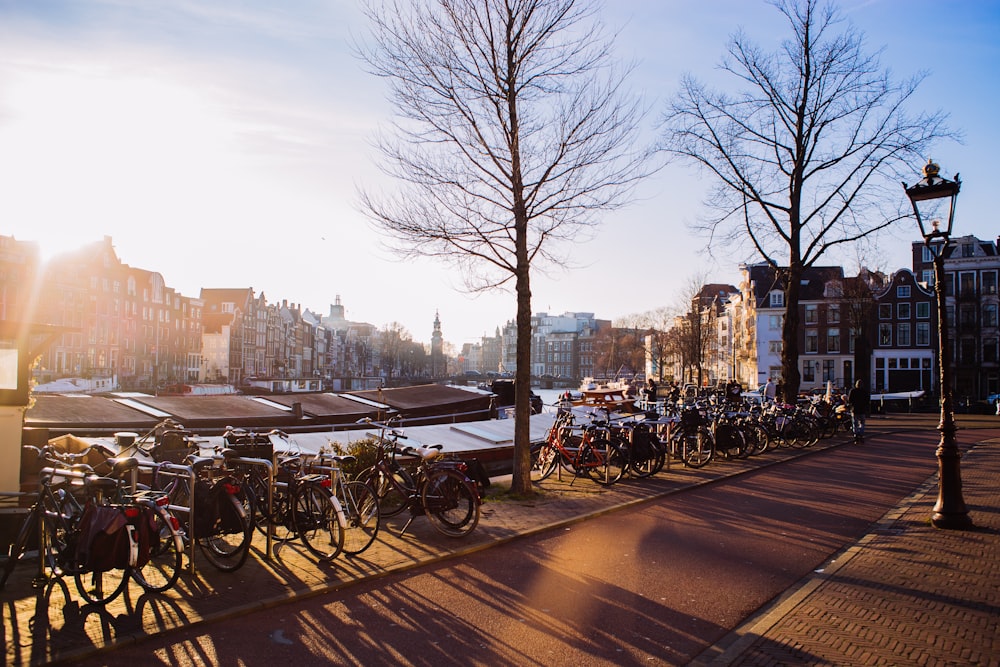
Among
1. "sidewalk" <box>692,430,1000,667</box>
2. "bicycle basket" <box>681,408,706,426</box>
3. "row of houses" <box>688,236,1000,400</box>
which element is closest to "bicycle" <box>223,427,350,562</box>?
"sidewalk" <box>692,430,1000,667</box>

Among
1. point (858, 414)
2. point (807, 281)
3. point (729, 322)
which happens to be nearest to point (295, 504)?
point (858, 414)

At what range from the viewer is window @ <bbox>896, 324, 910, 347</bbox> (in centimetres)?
5814

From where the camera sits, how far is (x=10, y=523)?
662 cm

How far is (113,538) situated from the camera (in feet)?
18.4

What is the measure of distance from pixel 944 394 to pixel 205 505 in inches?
352

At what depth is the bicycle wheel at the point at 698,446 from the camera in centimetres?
1524

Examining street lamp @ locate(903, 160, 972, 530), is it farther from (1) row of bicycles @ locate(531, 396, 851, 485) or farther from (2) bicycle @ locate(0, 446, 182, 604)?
(2) bicycle @ locate(0, 446, 182, 604)

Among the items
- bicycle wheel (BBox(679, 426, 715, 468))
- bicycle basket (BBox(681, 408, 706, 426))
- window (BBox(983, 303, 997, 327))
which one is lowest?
bicycle wheel (BBox(679, 426, 715, 468))

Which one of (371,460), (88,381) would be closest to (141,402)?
(371,460)

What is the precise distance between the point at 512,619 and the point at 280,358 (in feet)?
319

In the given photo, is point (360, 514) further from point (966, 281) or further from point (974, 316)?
point (966, 281)

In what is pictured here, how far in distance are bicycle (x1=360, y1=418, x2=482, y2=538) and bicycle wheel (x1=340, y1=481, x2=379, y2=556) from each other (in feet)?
0.54

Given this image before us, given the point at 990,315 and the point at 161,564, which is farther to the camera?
the point at 990,315

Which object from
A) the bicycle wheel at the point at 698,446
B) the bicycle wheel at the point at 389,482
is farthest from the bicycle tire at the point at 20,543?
the bicycle wheel at the point at 698,446
